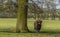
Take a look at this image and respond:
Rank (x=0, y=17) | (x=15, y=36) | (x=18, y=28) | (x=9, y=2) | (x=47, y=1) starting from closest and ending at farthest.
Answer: (x=15, y=36), (x=18, y=28), (x=9, y=2), (x=47, y=1), (x=0, y=17)

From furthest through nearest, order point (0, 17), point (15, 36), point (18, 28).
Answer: point (0, 17) → point (18, 28) → point (15, 36)

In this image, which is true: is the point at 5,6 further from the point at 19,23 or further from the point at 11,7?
the point at 19,23

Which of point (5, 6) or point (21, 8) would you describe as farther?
point (5, 6)

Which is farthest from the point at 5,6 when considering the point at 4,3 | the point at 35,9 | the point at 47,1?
the point at 47,1

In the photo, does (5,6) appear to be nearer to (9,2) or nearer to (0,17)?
(9,2)

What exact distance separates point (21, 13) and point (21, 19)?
51 centimetres

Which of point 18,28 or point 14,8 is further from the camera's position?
point 14,8

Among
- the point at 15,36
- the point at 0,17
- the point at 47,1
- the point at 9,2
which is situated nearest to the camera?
the point at 15,36

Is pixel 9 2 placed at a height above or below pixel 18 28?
above

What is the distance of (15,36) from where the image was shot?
18359 mm

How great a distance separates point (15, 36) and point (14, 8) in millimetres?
9396

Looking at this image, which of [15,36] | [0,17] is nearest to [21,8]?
[15,36]

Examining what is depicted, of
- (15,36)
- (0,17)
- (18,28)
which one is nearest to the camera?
(15,36)

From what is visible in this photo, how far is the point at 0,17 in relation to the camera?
57.8 metres
